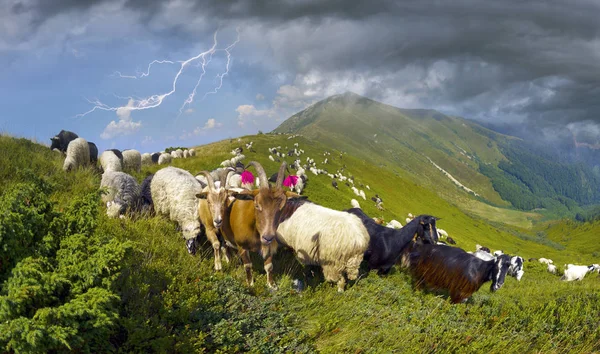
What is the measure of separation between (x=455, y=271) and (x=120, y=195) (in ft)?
37.9

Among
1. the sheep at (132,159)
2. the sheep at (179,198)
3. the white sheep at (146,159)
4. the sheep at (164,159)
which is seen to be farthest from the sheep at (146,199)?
the white sheep at (146,159)

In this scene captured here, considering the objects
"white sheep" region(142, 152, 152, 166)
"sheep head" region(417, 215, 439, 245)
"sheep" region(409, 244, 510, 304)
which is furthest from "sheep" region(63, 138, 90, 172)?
"sheep" region(409, 244, 510, 304)

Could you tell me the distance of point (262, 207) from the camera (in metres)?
7.60

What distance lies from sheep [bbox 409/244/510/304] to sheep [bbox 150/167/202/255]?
24.1 ft

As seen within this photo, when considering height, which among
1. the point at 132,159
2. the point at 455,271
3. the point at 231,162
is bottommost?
the point at 455,271

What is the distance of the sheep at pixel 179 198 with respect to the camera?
380 inches

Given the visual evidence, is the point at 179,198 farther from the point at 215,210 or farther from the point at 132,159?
the point at 132,159

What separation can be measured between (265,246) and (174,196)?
14.2 feet

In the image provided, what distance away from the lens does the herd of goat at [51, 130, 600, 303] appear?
323 inches

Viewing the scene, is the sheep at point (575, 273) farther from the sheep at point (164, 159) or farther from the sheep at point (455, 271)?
the sheep at point (164, 159)

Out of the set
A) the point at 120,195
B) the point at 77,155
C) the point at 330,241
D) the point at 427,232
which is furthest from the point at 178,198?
the point at 427,232

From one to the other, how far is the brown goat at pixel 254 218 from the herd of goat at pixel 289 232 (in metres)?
0.02

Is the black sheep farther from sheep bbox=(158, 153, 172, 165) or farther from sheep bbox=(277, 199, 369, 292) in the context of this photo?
sheep bbox=(277, 199, 369, 292)

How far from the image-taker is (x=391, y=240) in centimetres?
1062
